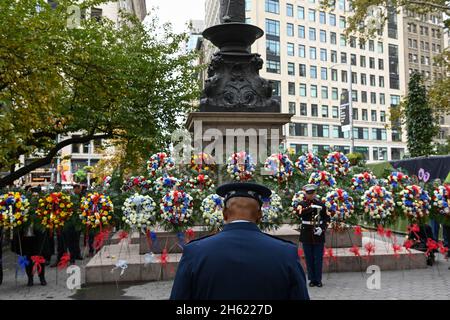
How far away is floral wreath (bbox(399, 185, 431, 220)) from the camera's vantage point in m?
9.29

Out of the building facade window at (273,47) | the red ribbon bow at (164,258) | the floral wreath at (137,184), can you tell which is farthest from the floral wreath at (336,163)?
the building facade window at (273,47)

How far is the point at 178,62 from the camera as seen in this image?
975 inches

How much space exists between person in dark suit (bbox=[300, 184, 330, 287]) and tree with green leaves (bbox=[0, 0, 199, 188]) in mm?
7986

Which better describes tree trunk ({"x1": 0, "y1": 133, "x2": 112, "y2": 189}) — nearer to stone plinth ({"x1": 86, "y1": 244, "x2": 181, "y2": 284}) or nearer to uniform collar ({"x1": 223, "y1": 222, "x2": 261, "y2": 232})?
stone plinth ({"x1": 86, "y1": 244, "x2": 181, "y2": 284})

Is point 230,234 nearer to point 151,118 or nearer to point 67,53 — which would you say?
point 67,53

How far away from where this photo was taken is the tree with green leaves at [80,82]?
1316 centimetres

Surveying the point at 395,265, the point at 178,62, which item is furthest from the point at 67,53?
the point at 395,265

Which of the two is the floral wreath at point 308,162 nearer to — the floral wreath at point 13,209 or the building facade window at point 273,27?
the floral wreath at point 13,209

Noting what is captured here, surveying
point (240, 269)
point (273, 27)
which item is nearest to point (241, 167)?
point (240, 269)

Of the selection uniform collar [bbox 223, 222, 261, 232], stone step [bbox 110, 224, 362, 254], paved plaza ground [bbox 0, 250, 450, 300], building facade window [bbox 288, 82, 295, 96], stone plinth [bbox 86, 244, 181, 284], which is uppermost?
building facade window [bbox 288, 82, 295, 96]

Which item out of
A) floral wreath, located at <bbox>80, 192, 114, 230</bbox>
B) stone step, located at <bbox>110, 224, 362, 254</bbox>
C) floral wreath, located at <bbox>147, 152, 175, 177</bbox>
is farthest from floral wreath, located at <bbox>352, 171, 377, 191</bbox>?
floral wreath, located at <bbox>80, 192, 114, 230</bbox>

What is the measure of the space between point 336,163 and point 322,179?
45.3 inches

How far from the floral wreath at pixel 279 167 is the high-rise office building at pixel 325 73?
61429 mm
